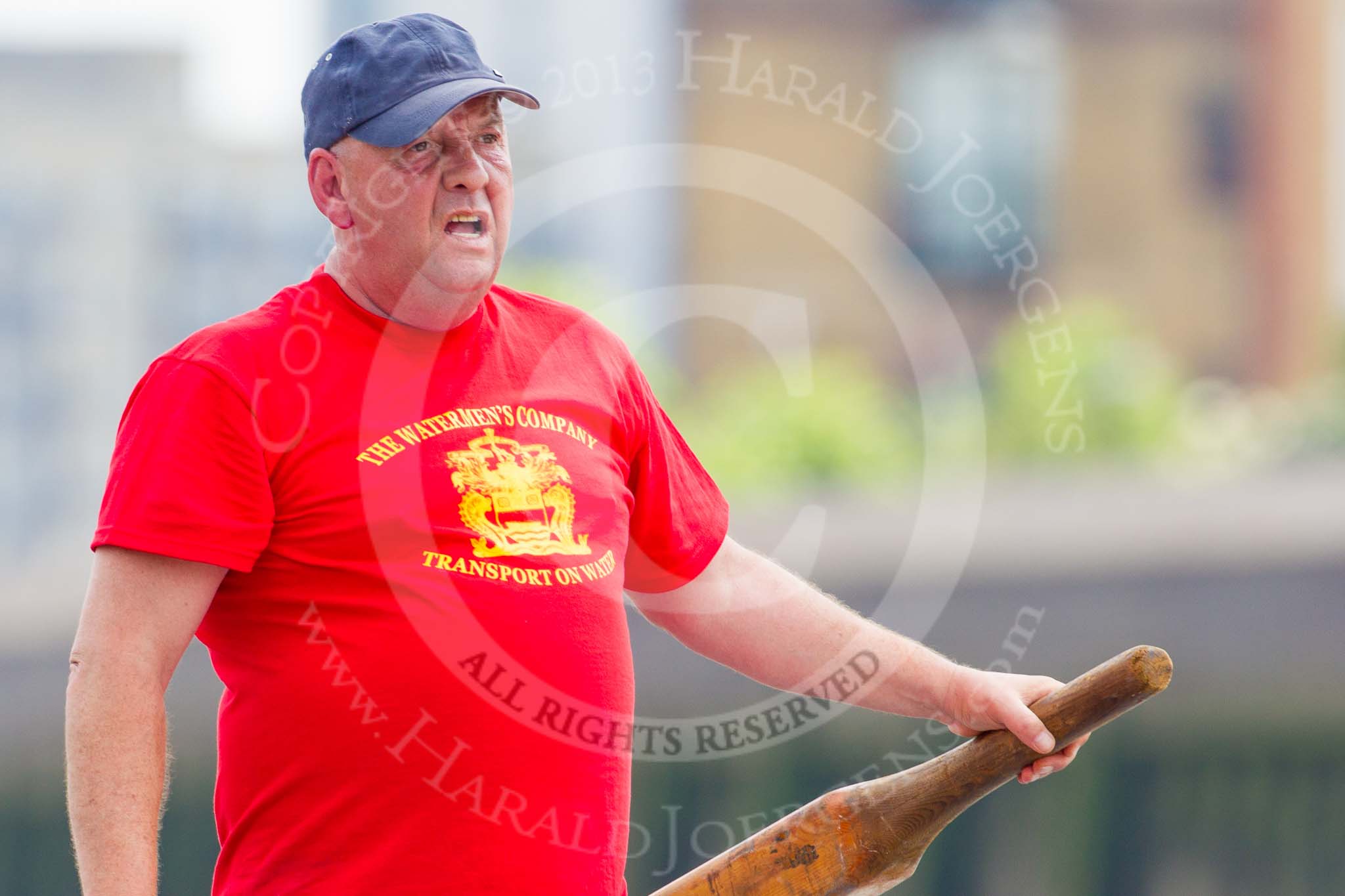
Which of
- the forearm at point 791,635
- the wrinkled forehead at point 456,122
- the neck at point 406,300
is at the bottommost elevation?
the forearm at point 791,635

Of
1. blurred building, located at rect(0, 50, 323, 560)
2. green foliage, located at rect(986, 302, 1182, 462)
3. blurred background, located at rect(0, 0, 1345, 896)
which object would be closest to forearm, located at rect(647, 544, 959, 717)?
blurred background, located at rect(0, 0, 1345, 896)

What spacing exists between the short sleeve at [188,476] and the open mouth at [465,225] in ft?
1.29

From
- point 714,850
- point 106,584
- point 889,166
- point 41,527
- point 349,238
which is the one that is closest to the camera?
point 106,584

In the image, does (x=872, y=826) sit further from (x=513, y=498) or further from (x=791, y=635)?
(x=513, y=498)

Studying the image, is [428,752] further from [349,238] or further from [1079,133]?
[1079,133]

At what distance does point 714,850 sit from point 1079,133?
14330 mm

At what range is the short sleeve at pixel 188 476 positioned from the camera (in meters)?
1.80

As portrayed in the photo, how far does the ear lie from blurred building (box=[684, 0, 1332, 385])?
1476cm

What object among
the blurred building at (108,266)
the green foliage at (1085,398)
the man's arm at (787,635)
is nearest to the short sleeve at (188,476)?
the man's arm at (787,635)

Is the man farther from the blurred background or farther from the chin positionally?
the blurred background

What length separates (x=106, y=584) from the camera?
1829mm

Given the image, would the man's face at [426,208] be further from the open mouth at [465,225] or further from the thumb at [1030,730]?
the thumb at [1030,730]

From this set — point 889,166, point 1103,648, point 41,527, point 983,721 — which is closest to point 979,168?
point 889,166

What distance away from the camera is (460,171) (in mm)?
2068
